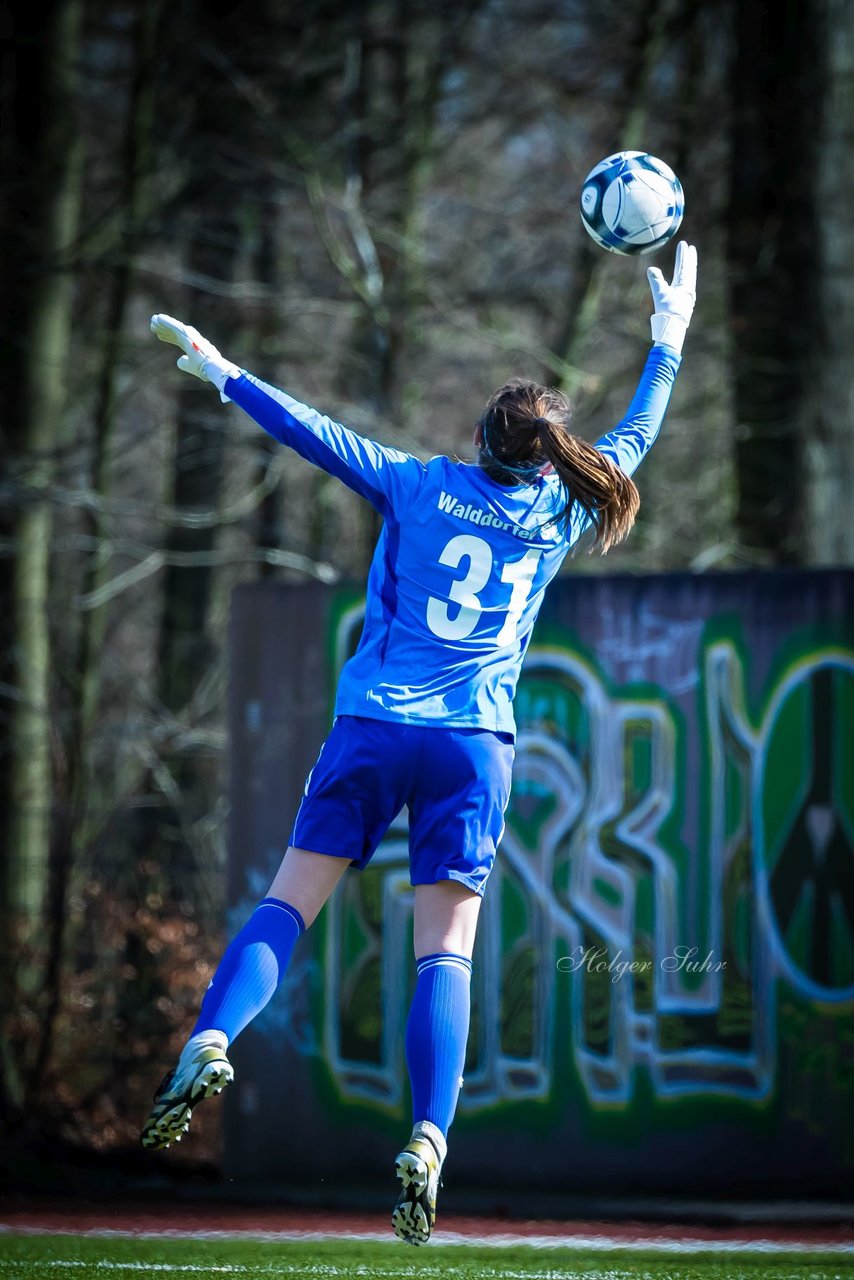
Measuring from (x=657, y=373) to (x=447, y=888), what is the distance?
5.27 ft

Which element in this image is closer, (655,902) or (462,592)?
(462,592)

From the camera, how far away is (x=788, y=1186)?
671cm

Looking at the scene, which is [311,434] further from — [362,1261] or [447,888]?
[362,1261]

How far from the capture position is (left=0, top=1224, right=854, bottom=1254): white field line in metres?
5.80

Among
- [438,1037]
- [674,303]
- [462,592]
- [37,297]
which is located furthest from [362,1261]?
[37,297]

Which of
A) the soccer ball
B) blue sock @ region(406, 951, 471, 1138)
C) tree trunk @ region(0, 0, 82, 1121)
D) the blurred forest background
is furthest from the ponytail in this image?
tree trunk @ region(0, 0, 82, 1121)

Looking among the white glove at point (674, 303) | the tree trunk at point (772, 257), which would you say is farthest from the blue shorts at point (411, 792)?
the tree trunk at point (772, 257)

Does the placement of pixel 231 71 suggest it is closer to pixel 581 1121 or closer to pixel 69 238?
pixel 69 238

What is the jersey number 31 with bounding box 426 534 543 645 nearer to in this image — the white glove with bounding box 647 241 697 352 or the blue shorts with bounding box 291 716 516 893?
the blue shorts with bounding box 291 716 516 893

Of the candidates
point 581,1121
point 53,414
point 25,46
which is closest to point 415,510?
point 581,1121

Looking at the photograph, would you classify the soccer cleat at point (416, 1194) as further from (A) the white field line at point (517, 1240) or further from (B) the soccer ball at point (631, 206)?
(B) the soccer ball at point (631, 206)

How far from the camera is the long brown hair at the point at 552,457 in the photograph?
4086 mm

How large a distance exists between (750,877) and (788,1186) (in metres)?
1.28

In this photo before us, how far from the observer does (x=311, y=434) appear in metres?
4.07
